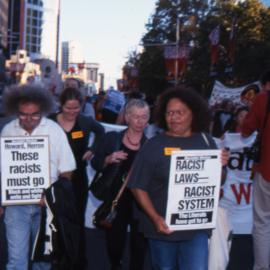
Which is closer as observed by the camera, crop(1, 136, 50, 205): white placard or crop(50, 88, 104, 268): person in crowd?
crop(1, 136, 50, 205): white placard

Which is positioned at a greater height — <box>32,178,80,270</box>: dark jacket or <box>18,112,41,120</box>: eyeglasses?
<box>18,112,41,120</box>: eyeglasses

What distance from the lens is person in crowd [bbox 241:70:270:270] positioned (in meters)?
5.32

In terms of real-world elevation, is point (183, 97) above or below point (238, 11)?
below

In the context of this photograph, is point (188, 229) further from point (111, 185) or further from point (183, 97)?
point (111, 185)

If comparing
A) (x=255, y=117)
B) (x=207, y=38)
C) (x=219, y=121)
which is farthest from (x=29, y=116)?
(x=207, y=38)

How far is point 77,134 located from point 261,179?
1764 mm

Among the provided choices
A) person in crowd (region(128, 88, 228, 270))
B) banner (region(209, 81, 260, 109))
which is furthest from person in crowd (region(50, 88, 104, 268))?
banner (region(209, 81, 260, 109))

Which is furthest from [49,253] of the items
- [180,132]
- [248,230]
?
[248,230]

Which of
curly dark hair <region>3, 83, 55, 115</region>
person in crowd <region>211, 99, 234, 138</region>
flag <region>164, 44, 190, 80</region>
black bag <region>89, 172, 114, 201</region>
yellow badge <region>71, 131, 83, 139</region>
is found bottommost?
black bag <region>89, 172, 114, 201</region>

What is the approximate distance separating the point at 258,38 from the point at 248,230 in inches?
1345

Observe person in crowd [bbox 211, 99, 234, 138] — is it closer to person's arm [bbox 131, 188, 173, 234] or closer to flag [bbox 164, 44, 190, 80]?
person's arm [bbox 131, 188, 173, 234]

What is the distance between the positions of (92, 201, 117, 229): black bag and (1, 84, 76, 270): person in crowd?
2.13ft

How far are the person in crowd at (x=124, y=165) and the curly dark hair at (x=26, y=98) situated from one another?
0.81 meters

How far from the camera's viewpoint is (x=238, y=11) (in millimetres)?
41562
